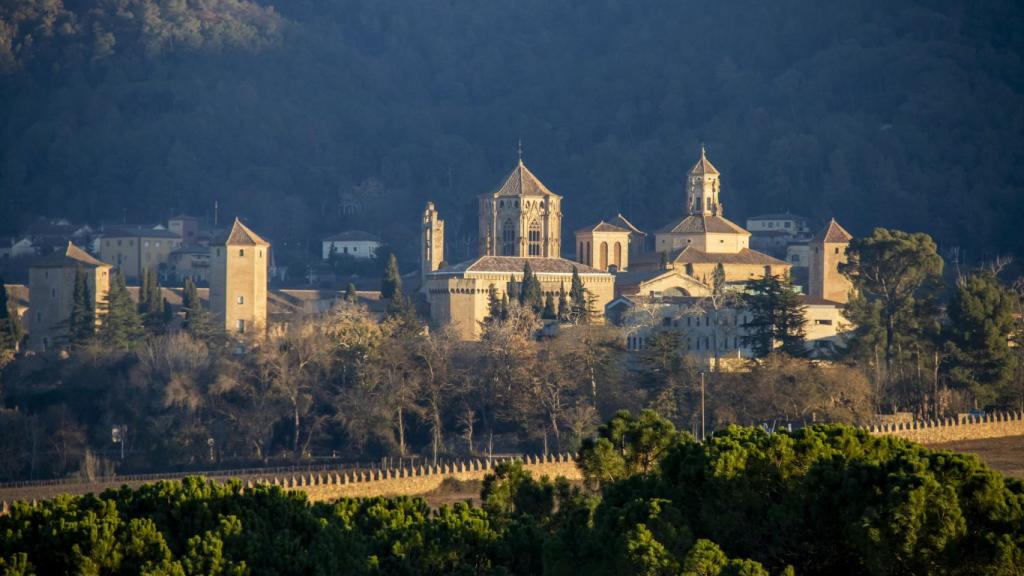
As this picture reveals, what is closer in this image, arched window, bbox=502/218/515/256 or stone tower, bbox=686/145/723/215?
arched window, bbox=502/218/515/256

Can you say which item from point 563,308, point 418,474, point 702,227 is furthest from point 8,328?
point 702,227

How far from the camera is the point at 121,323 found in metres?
86.6

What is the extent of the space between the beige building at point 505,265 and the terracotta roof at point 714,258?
14.8ft

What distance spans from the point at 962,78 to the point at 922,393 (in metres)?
82.4

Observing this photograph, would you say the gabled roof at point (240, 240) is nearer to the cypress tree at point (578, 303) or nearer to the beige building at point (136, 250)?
the cypress tree at point (578, 303)

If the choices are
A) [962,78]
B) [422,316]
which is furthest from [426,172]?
[422,316]

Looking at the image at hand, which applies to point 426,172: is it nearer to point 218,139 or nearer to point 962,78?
point 218,139

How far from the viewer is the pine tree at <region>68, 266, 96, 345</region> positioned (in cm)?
8644

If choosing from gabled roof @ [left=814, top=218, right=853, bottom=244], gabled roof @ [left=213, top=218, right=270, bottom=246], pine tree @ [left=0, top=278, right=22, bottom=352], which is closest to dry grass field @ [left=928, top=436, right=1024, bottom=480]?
gabled roof @ [left=814, top=218, right=853, bottom=244]

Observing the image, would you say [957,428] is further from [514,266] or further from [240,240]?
[240,240]

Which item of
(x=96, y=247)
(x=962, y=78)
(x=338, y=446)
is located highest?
(x=962, y=78)

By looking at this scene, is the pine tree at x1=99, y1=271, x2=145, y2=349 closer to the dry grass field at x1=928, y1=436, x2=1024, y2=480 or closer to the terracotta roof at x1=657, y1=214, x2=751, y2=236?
the terracotta roof at x1=657, y1=214, x2=751, y2=236

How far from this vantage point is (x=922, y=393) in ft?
240

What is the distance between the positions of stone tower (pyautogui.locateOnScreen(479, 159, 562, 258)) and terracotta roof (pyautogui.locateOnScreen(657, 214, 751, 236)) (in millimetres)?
5381
